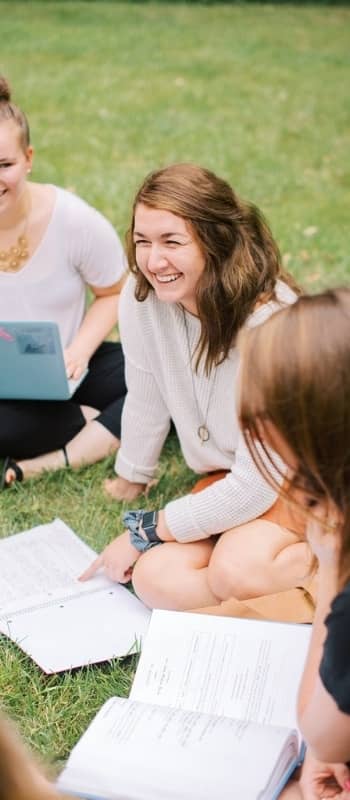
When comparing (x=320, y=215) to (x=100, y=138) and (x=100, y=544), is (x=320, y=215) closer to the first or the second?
(x=100, y=138)

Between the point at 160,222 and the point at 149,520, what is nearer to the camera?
the point at 160,222

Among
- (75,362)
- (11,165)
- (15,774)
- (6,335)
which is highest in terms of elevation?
(15,774)

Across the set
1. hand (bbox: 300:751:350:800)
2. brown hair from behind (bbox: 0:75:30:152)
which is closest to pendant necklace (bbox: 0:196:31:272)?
brown hair from behind (bbox: 0:75:30:152)

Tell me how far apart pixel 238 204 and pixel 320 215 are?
2.76 metres

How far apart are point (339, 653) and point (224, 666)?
2.00 ft

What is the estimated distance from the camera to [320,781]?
1.65 m

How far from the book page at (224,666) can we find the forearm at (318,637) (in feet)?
0.86

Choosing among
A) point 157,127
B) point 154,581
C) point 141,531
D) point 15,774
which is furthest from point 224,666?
point 157,127

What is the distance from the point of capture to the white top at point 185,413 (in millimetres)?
2395

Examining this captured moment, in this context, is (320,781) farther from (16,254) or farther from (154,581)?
(16,254)

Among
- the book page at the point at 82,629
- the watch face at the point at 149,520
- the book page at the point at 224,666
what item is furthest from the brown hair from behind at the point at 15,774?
the watch face at the point at 149,520

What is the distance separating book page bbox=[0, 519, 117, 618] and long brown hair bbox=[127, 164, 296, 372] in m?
0.64

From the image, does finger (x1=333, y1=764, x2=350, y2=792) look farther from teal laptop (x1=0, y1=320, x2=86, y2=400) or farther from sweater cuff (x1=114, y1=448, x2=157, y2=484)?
teal laptop (x1=0, y1=320, x2=86, y2=400)

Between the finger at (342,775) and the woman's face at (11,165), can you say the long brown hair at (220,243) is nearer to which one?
the woman's face at (11,165)
